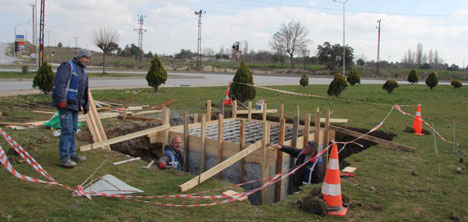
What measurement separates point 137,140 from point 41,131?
2320mm

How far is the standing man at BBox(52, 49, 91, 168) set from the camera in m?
5.36

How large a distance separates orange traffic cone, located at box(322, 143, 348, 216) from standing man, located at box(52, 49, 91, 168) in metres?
3.79

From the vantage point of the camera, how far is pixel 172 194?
495 cm

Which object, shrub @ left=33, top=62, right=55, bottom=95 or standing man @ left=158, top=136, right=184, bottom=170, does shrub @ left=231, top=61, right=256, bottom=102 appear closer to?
shrub @ left=33, top=62, right=55, bottom=95

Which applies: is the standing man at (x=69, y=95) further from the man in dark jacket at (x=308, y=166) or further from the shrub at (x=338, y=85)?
the shrub at (x=338, y=85)

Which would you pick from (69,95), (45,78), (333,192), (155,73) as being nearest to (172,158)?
(69,95)

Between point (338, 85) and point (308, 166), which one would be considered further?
point (338, 85)

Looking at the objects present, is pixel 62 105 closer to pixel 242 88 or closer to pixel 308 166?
pixel 308 166

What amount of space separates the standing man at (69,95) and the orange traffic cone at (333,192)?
3793 millimetres

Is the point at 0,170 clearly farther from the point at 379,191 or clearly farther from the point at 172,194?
the point at 379,191

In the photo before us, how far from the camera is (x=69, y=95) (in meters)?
5.51

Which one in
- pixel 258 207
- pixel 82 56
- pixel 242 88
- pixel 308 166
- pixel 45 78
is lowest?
pixel 258 207

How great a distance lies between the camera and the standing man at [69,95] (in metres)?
5.36

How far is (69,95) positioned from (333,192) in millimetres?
3970
